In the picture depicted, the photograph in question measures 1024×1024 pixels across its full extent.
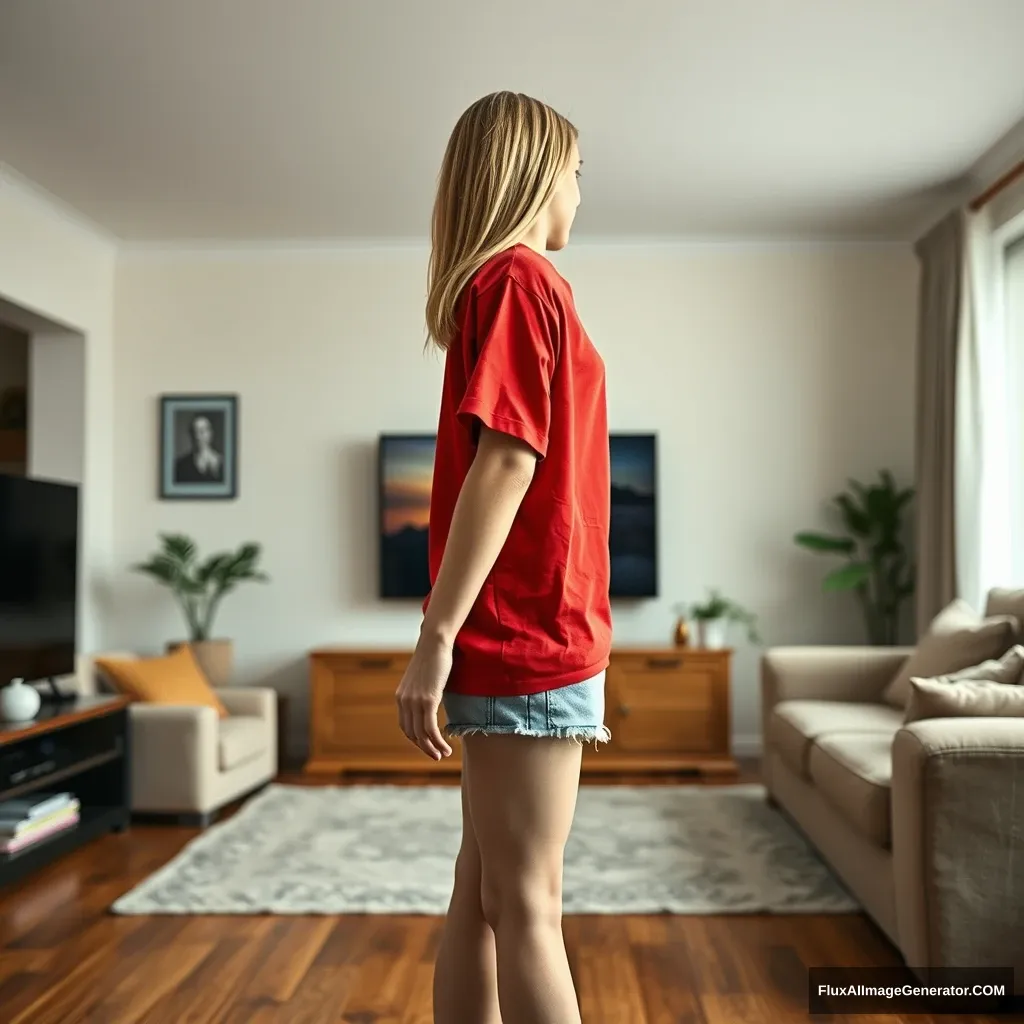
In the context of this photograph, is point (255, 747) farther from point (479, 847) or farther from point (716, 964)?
point (479, 847)

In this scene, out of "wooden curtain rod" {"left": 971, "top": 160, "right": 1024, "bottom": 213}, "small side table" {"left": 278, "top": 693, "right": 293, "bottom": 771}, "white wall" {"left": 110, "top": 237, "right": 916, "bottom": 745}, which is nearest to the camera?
"wooden curtain rod" {"left": 971, "top": 160, "right": 1024, "bottom": 213}

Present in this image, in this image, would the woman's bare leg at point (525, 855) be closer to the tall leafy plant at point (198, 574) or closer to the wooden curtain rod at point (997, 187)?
the wooden curtain rod at point (997, 187)

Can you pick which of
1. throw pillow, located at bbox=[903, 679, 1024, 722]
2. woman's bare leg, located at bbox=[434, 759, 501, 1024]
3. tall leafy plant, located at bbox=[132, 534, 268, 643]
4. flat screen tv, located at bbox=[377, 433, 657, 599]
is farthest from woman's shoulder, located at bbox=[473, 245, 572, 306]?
tall leafy plant, located at bbox=[132, 534, 268, 643]

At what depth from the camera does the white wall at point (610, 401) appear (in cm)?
579

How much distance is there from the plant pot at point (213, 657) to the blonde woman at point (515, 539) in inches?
165

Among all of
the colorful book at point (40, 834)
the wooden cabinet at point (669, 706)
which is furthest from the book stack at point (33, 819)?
the wooden cabinet at point (669, 706)

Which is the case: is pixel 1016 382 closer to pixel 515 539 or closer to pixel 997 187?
pixel 997 187

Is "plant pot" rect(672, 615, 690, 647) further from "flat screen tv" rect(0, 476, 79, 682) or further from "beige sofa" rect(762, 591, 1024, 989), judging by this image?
"flat screen tv" rect(0, 476, 79, 682)

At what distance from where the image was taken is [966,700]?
269cm

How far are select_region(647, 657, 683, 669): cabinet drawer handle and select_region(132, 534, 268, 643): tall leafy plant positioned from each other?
6.45 ft

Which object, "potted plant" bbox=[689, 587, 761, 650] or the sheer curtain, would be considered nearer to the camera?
the sheer curtain

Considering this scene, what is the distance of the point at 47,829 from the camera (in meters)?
3.66

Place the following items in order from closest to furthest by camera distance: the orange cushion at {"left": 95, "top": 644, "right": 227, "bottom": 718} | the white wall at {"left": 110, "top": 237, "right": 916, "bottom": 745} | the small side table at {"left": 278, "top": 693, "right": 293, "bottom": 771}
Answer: the orange cushion at {"left": 95, "top": 644, "right": 227, "bottom": 718} < the small side table at {"left": 278, "top": 693, "right": 293, "bottom": 771} < the white wall at {"left": 110, "top": 237, "right": 916, "bottom": 745}

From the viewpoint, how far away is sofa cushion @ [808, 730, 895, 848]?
276cm
